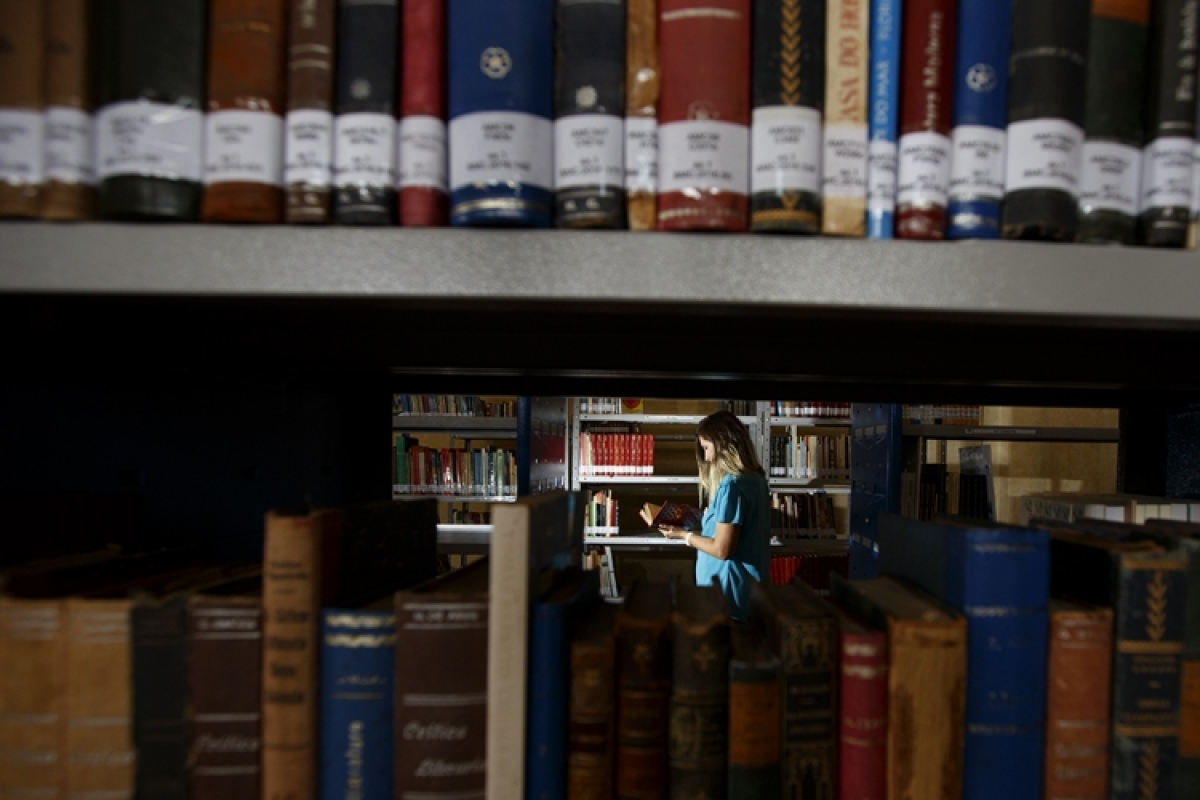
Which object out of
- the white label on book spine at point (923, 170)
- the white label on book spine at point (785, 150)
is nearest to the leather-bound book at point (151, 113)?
the white label on book spine at point (785, 150)

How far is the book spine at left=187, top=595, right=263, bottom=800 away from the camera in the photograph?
1.81 feet

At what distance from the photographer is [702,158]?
0.50 meters

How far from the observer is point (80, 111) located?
51 centimetres

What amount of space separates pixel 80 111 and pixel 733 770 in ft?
2.42

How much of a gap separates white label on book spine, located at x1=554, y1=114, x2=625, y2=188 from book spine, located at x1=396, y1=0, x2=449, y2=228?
99 mm

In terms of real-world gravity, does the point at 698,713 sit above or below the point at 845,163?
below

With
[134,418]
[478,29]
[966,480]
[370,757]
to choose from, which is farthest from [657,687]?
[966,480]

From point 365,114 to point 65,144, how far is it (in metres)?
0.23

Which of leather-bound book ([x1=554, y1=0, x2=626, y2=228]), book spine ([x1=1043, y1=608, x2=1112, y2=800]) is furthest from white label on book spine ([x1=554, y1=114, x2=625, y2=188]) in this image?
book spine ([x1=1043, y1=608, x2=1112, y2=800])

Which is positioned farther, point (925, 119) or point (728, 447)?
point (728, 447)

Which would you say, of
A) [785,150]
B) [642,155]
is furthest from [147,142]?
[785,150]

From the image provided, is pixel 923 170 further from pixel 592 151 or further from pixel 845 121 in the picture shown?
pixel 592 151

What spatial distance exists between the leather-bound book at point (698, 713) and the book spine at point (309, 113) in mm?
451

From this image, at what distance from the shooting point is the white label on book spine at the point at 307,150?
0.51 meters
